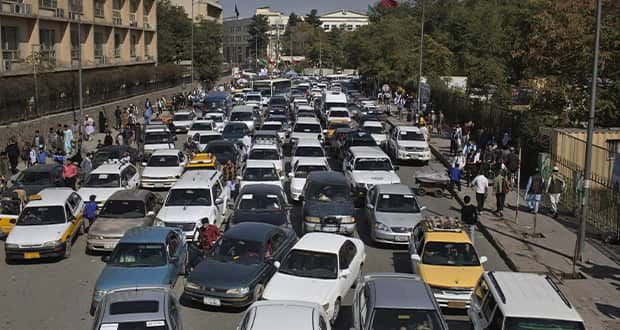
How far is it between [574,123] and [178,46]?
66.2 meters

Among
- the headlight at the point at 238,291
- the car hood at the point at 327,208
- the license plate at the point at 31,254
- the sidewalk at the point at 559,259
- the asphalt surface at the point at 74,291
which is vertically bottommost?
the asphalt surface at the point at 74,291

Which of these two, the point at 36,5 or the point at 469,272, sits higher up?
the point at 36,5

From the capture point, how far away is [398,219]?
63.0 feet

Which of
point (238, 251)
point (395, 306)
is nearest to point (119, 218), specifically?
point (238, 251)

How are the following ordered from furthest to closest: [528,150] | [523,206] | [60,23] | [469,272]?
1. [60,23]
2. [528,150]
3. [523,206]
4. [469,272]

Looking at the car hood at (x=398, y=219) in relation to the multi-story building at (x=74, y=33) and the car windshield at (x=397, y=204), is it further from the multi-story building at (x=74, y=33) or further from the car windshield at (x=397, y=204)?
the multi-story building at (x=74, y=33)

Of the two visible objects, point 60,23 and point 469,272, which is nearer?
point 469,272

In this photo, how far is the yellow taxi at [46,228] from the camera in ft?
56.9

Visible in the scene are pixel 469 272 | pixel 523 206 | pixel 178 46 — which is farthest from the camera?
pixel 178 46

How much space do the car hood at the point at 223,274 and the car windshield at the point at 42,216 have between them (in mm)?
5909

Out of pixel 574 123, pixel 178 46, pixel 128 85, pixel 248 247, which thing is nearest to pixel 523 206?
pixel 574 123

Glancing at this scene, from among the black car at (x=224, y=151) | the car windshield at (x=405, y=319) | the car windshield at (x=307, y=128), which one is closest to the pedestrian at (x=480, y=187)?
the black car at (x=224, y=151)

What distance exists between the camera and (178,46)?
89.8 metres

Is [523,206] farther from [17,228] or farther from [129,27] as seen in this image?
[129,27]
